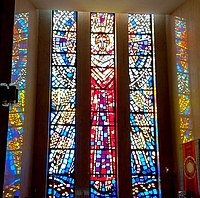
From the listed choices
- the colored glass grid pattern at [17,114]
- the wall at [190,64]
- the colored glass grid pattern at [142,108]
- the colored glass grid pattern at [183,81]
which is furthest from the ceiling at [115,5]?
the colored glass grid pattern at [17,114]

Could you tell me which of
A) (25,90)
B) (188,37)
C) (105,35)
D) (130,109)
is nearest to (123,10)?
(105,35)

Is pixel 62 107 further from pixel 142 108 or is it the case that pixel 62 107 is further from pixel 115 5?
pixel 115 5

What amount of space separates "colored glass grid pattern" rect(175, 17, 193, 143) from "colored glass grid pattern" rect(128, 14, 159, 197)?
3.39ft

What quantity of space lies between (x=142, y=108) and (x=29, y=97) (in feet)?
10.1

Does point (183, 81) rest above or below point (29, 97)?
above

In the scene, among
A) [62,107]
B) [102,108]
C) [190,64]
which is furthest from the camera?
[102,108]

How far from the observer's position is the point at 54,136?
8977 millimetres

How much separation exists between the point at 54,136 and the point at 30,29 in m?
2.81

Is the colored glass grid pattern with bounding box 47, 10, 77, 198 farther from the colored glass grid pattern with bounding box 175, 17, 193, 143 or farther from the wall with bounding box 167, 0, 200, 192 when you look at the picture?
the colored glass grid pattern with bounding box 175, 17, 193, 143

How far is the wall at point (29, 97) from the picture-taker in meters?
7.69

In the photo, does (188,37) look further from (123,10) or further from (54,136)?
(54,136)

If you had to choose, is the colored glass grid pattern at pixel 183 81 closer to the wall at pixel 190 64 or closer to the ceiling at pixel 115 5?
the wall at pixel 190 64

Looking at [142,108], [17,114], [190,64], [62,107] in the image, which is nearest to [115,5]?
[190,64]

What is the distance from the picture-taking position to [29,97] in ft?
26.9
